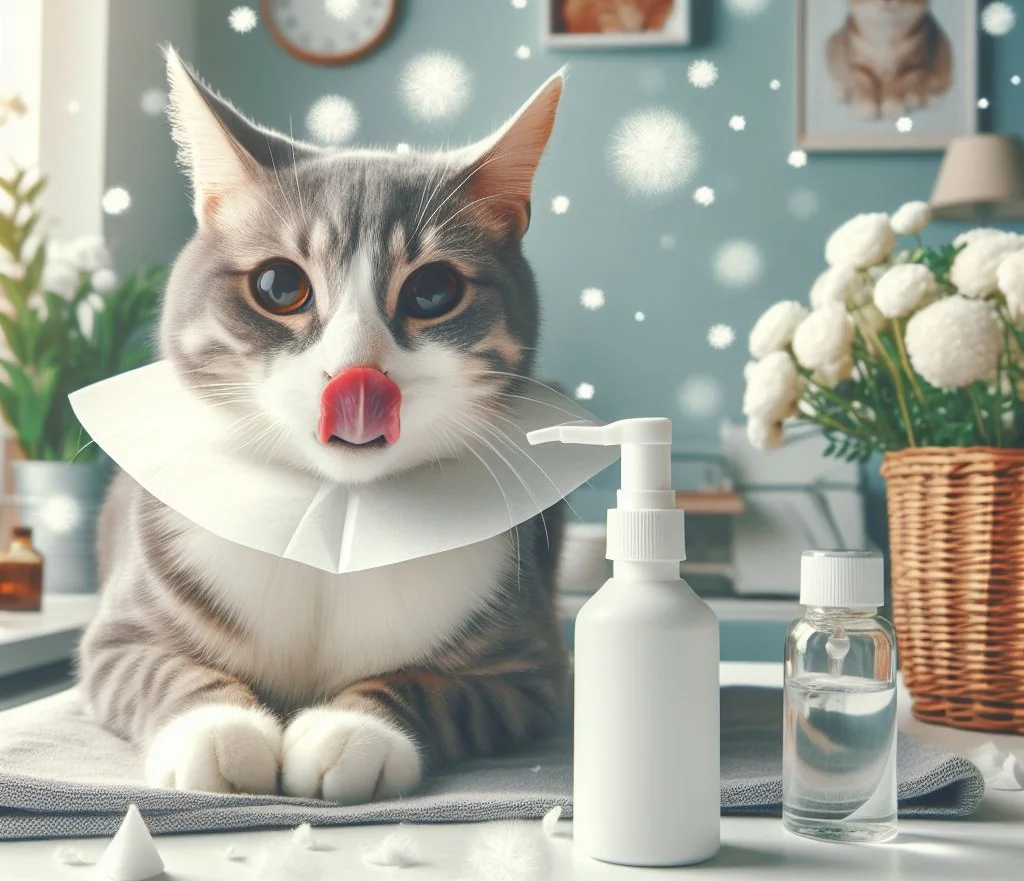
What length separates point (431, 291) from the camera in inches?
23.8

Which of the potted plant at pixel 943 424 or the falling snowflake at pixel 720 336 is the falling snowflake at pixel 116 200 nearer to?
the potted plant at pixel 943 424

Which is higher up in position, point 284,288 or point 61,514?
point 284,288

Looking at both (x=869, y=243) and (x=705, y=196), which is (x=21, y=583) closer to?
(x=869, y=243)

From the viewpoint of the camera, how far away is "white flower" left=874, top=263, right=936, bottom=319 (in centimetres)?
74

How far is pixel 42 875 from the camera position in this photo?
0.42 metres

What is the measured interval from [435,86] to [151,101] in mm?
474

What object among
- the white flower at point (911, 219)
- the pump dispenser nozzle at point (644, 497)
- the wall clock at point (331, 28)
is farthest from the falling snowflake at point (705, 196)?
the pump dispenser nozzle at point (644, 497)

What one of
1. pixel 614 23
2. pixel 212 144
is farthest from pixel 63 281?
pixel 212 144

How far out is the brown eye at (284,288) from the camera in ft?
1.94

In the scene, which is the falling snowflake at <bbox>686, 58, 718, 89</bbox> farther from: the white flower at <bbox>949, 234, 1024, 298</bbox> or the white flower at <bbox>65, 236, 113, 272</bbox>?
the white flower at <bbox>949, 234, 1024, 298</bbox>

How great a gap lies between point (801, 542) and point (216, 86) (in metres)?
1.37

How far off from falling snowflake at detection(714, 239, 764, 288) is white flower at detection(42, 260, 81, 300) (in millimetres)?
1202

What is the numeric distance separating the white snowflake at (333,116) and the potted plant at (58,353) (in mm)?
401

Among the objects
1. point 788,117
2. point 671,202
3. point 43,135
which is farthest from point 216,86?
point 788,117
